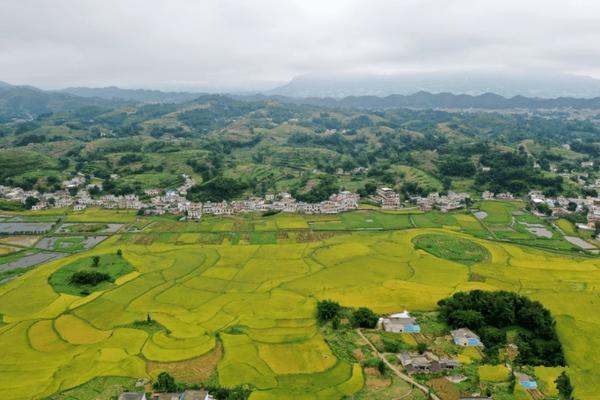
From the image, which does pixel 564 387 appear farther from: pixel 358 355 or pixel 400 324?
pixel 358 355

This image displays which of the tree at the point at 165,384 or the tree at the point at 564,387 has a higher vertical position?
the tree at the point at 564,387

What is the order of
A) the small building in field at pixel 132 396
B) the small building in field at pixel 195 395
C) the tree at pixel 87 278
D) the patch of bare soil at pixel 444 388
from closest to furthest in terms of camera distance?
the small building in field at pixel 132 396, the small building in field at pixel 195 395, the patch of bare soil at pixel 444 388, the tree at pixel 87 278

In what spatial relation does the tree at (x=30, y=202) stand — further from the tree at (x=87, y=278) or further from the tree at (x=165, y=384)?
the tree at (x=165, y=384)

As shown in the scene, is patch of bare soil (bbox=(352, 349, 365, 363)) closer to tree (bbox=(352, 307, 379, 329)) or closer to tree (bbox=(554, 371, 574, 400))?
tree (bbox=(352, 307, 379, 329))

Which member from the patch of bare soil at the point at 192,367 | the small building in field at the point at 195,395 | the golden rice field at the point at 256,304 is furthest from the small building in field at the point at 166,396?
the golden rice field at the point at 256,304

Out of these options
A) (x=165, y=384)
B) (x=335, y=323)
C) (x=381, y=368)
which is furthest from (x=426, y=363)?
(x=165, y=384)

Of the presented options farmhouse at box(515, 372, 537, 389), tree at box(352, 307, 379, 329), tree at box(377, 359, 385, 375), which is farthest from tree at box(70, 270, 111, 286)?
farmhouse at box(515, 372, 537, 389)

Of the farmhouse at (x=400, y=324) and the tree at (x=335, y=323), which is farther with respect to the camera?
the tree at (x=335, y=323)
